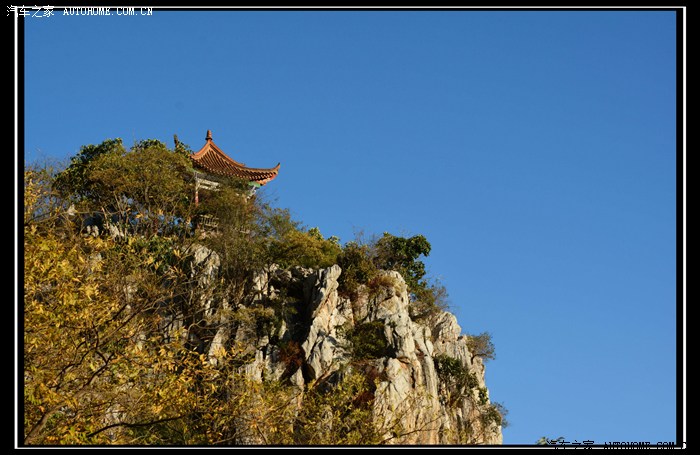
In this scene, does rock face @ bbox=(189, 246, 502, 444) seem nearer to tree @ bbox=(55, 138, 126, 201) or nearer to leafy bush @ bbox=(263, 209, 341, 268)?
leafy bush @ bbox=(263, 209, 341, 268)

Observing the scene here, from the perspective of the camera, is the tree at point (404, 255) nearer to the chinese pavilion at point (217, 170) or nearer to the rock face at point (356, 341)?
the rock face at point (356, 341)

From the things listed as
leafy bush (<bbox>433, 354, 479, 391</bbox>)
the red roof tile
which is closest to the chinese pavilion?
the red roof tile

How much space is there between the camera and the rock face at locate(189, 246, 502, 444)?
81.9 feet

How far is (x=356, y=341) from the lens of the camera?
26.4 meters

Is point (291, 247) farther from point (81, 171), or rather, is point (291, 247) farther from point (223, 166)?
point (81, 171)

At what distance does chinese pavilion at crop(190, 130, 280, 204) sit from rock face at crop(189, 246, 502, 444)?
6.16 meters

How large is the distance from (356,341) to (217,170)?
1158 centimetres

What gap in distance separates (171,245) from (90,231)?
3.10 meters

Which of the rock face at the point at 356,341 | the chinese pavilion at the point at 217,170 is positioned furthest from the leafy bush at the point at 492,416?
the chinese pavilion at the point at 217,170

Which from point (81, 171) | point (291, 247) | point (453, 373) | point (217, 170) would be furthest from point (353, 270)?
point (81, 171)

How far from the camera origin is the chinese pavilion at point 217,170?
3400 centimetres

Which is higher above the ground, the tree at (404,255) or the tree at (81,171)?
the tree at (81,171)

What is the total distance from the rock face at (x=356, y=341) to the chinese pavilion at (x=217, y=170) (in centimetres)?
616
